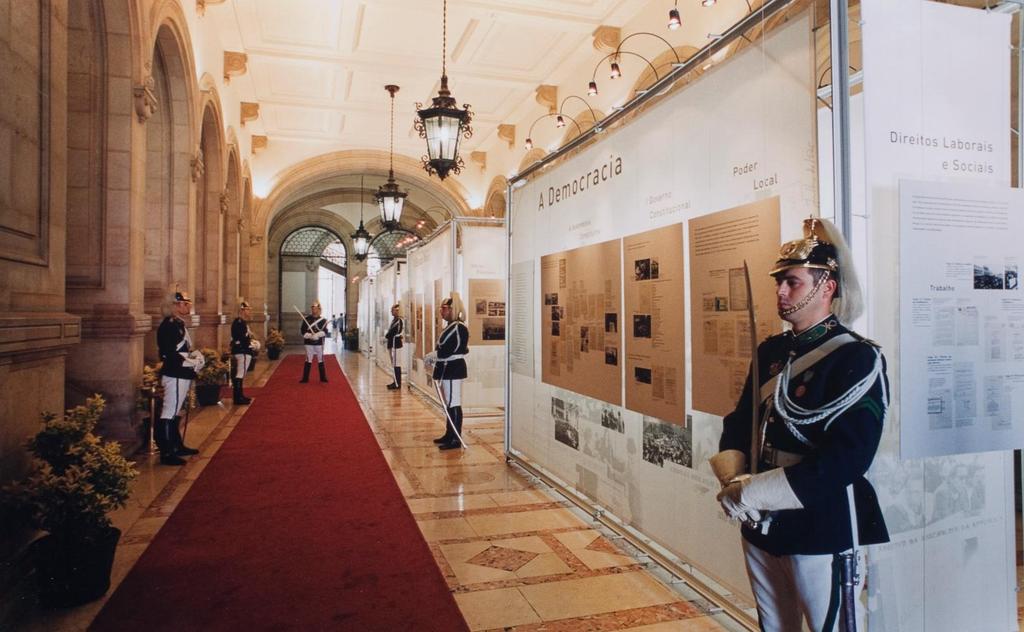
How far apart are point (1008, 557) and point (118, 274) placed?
6830mm

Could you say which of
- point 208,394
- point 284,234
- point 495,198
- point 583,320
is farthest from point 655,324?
point 284,234

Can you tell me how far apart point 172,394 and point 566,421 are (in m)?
3.94

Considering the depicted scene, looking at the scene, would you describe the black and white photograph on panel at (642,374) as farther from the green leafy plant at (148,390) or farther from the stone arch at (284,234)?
the stone arch at (284,234)

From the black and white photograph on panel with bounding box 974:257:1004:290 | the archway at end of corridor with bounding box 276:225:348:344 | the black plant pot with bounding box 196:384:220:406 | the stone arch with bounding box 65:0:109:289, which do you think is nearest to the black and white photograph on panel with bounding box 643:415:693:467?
the black and white photograph on panel with bounding box 974:257:1004:290

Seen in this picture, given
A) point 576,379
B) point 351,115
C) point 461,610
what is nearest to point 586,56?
point 351,115

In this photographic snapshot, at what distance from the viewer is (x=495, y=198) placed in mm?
15344

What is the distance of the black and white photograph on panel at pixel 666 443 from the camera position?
344 centimetres

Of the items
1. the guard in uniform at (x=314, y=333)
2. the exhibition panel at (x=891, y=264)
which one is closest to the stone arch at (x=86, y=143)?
the exhibition panel at (x=891, y=264)

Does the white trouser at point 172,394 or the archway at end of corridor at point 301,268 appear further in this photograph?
the archway at end of corridor at point 301,268

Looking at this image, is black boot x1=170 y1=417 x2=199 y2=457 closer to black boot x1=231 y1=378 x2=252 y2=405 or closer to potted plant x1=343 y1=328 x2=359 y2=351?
black boot x1=231 y1=378 x2=252 y2=405

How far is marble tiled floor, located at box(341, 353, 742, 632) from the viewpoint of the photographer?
3254mm

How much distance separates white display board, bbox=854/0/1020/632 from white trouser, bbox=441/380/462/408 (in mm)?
5152

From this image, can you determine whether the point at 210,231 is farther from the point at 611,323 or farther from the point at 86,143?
the point at 611,323

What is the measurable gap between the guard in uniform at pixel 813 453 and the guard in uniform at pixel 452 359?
5255 mm
